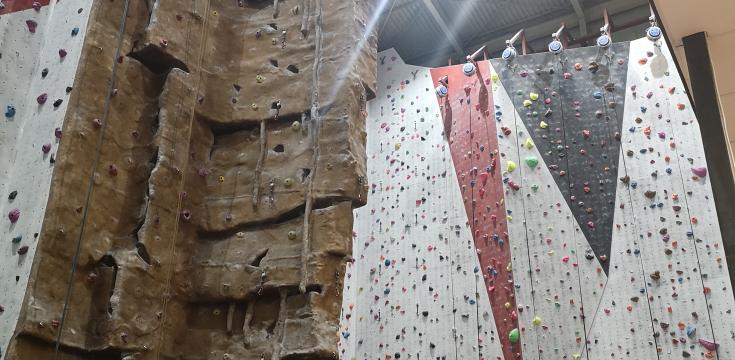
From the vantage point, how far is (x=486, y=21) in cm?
857

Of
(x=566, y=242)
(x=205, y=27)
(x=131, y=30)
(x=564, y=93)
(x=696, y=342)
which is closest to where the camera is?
(x=131, y=30)

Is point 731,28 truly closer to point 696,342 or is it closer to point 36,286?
point 36,286

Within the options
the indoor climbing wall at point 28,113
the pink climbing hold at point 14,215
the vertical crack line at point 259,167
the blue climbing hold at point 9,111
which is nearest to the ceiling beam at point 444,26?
the vertical crack line at point 259,167

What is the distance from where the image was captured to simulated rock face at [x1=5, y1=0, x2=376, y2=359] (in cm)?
267

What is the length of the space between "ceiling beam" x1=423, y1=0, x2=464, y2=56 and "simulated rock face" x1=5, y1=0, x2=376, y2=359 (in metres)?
4.47

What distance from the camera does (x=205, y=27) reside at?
3.48m

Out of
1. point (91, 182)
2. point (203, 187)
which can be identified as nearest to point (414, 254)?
point (203, 187)

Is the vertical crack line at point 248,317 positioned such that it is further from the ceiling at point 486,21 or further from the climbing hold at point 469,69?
the ceiling at point 486,21

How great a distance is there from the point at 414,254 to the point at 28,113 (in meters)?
4.15

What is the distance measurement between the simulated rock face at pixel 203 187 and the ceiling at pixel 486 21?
14.7 ft

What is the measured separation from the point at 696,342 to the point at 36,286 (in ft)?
14.8

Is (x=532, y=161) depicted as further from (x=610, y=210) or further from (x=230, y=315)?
(x=230, y=315)

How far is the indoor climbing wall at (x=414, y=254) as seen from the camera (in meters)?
5.97

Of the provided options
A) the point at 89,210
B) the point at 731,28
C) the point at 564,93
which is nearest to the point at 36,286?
the point at 89,210
